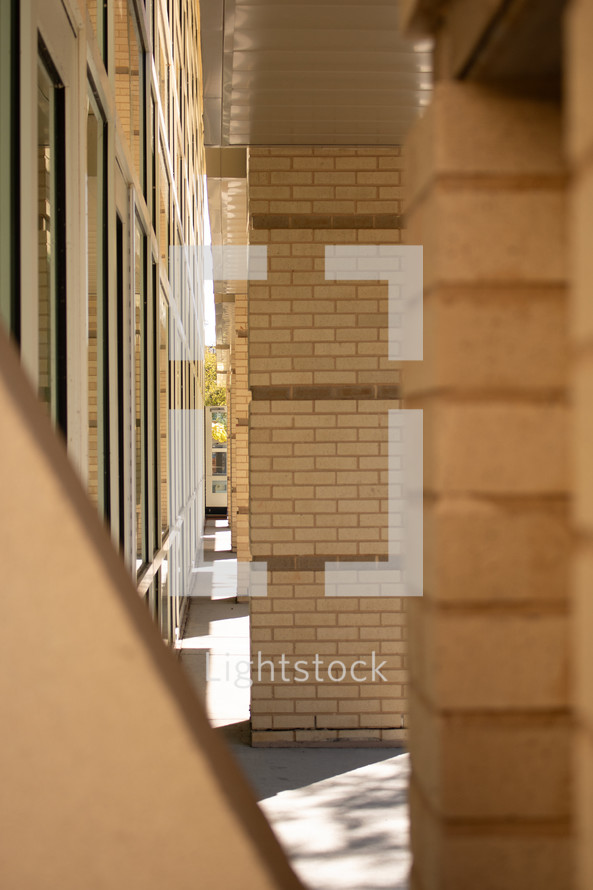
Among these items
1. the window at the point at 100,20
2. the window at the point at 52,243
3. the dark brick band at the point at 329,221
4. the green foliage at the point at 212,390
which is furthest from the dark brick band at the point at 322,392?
the green foliage at the point at 212,390

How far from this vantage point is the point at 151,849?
3.72 feet

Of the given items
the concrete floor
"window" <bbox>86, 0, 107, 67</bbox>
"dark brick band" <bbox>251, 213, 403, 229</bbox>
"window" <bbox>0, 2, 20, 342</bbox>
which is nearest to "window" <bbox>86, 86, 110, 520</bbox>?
"window" <bbox>86, 0, 107, 67</bbox>

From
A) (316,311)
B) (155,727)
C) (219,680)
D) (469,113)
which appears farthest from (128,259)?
(219,680)

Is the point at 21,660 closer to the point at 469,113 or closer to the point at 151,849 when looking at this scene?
the point at 151,849

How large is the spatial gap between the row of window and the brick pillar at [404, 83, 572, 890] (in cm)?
111

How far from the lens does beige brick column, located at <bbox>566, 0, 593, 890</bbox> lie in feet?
3.29

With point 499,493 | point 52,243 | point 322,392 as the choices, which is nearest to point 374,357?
point 322,392

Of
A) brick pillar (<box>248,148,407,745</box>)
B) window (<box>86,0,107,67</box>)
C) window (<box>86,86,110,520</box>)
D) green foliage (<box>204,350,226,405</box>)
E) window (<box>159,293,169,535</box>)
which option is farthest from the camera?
green foliage (<box>204,350,226,405</box>)

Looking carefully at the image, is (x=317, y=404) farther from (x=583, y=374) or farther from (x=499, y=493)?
(x=583, y=374)

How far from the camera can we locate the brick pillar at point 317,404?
20.7ft

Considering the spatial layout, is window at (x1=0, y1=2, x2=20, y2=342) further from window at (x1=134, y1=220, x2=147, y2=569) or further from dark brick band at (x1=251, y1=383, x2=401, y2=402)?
dark brick band at (x1=251, y1=383, x2=401, y2=402)

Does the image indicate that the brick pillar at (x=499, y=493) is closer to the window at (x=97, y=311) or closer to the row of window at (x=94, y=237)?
the row of window at (x=94, y=237)

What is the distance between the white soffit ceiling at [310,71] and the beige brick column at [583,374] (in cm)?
251

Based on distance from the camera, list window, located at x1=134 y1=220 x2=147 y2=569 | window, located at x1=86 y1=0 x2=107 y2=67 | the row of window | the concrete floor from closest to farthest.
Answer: the row of window → window, located at x1=86 y1=0 x2=107 y2=67 → the concrete floor → window, located at x1=134 y1=220 x2=147 y2=569
